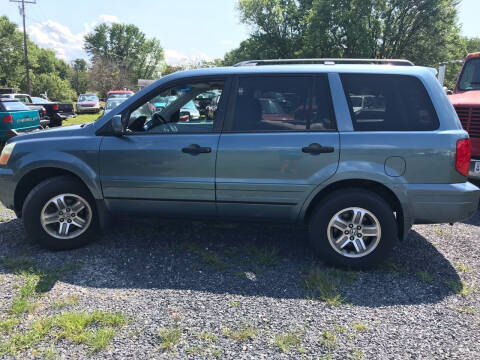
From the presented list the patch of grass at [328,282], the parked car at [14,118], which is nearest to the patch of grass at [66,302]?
the patch of grass at [328,282]

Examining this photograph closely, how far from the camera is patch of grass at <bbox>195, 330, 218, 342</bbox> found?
249 centimetres

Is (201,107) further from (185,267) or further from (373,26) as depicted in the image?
(373,26)

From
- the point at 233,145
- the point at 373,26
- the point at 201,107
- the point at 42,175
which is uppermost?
the point at 373,26

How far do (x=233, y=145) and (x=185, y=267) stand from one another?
1247 millimetres

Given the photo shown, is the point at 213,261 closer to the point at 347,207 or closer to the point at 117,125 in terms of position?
the point at 347,207

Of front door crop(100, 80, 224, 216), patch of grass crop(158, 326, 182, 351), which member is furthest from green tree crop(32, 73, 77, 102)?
patch of grass crop(158, 326, 182, 351)

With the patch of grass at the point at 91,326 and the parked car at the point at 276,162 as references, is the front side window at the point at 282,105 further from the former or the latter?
the patch of grass at the point at 91,326

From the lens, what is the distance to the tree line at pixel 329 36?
31.5 m

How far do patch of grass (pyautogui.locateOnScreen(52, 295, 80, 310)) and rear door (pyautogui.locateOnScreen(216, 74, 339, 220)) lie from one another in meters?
1.47

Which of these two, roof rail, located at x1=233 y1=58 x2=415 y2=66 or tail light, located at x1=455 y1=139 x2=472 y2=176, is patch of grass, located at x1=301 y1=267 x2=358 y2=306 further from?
roof rail, located at x1=233 y1=58 x2=415 y2=66

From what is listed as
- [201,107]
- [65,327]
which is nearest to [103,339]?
[65,327]

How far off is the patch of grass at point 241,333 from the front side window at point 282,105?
175 cm

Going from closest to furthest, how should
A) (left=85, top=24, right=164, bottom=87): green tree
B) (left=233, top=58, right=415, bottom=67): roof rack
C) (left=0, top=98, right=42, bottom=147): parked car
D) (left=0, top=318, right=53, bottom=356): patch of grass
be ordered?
(left=0, top=318, right=53, bottom=356): patch of grass < (left=233, top=58, right=415, bottom=67): roof rack < (left=0, top=98, right=42, bottom=147): parked car < (left=85, top=24, right=164, bottom=87): green tree

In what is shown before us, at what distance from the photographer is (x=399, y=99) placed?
130 inches
